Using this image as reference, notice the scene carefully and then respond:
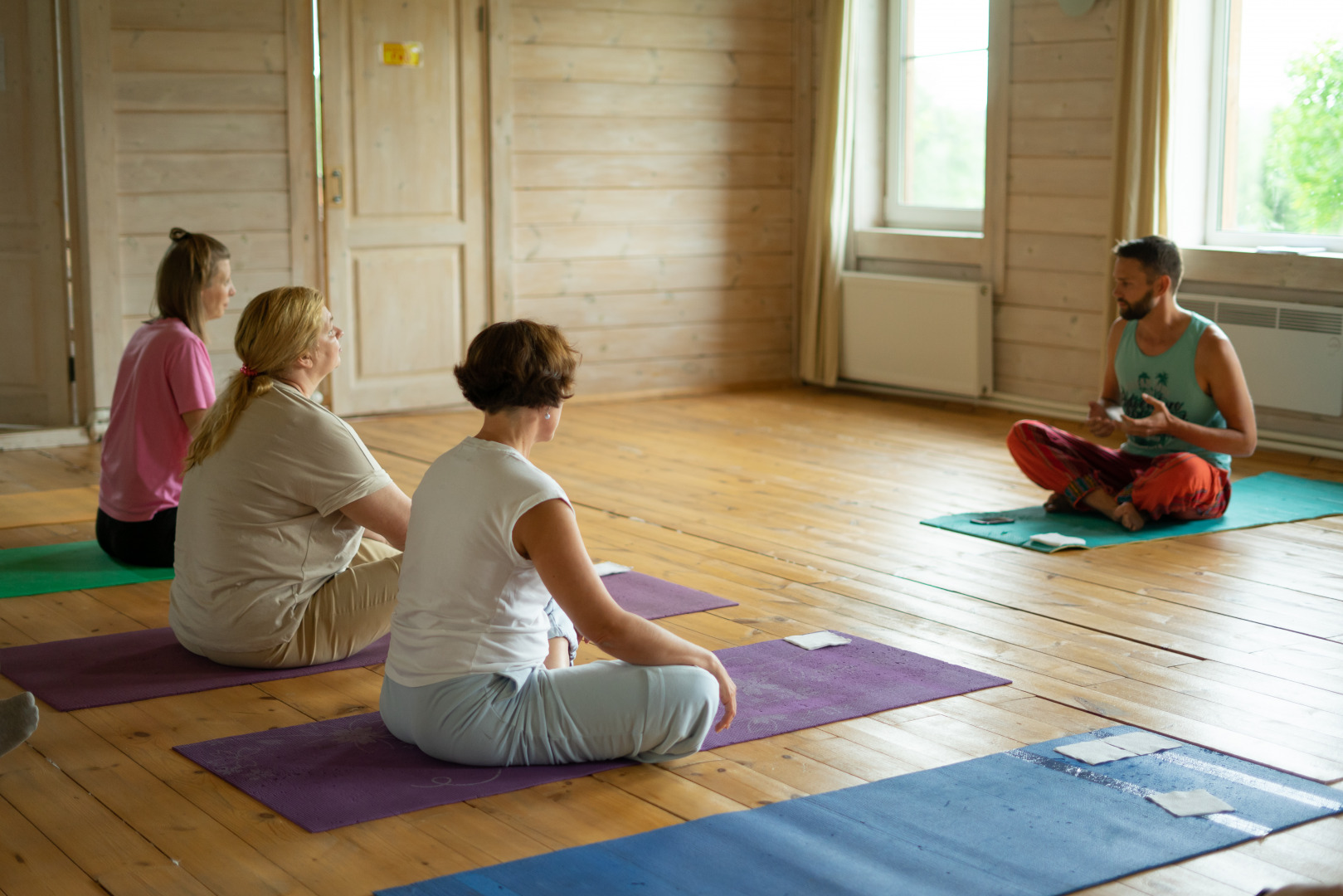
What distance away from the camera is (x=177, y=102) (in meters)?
6.02

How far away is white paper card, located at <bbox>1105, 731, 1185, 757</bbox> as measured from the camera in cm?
252

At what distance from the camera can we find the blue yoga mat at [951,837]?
2.00 meters

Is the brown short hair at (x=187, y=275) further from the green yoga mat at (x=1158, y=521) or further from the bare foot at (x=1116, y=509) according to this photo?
the bare foot at (x=1116, y=509)

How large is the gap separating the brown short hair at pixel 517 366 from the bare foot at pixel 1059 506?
8.63 ft

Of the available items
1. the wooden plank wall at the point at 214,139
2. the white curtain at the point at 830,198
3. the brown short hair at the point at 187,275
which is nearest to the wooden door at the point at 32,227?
the wooden plank wall at the point at 214,139

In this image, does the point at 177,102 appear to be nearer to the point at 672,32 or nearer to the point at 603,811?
the point at 672,32

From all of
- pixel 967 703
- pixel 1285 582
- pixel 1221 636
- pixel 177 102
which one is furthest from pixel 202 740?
pixel 177 102

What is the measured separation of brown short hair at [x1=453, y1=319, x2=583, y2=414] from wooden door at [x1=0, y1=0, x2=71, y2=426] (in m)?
4.29

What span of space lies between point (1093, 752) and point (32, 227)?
4988mm

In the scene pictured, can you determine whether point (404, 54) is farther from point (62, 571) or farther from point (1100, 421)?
point (1100, 421)

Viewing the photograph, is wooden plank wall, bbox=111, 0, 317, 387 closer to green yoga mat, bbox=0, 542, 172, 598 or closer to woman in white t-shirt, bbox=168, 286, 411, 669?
green yoga mat, bbox=0, 542, 172, 598

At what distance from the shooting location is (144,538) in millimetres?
3830

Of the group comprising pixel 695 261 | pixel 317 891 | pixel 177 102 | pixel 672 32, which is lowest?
pixel 317 891

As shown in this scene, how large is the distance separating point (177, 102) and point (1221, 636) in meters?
4.70
